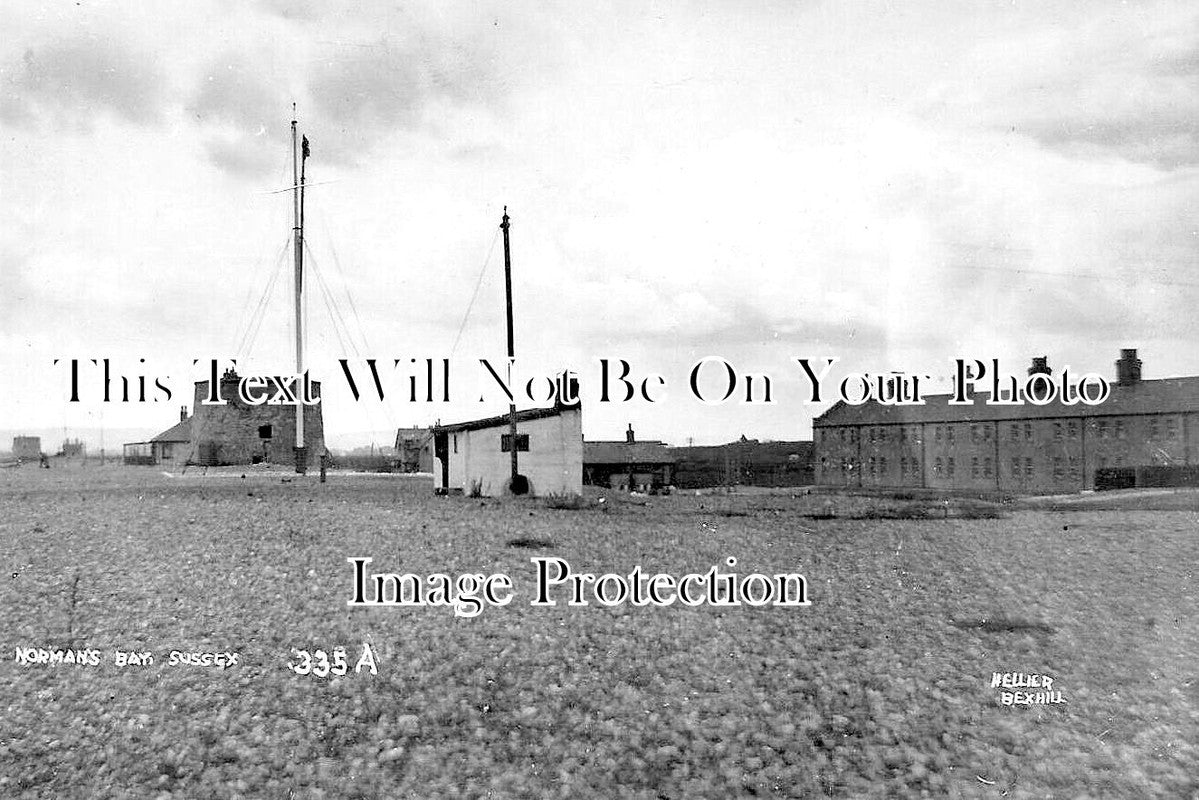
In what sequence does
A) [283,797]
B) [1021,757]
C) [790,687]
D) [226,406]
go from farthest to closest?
[226,406]
[790,687]
[1021,757]
[283,797]

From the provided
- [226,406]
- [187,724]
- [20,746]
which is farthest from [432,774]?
[226,406]

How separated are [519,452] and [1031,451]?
29.1 m

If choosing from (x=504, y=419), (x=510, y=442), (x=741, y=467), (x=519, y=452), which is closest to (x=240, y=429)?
(x=510, y=442)

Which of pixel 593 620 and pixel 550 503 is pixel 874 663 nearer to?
pixel 593 620

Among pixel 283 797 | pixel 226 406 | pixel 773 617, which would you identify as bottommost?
pixel 283 797

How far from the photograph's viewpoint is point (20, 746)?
539 centimetres

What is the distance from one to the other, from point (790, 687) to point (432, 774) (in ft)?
8.90

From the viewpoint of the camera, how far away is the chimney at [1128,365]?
8000 millimetres

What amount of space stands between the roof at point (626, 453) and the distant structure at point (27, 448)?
20.8 feet

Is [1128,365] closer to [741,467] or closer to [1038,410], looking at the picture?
[741,467]

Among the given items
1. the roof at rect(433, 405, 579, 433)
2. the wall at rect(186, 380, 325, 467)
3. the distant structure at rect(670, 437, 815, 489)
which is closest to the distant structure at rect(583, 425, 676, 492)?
the distant structure at rect(670, 437, 815, 489)

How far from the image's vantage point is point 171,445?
46.6 ft

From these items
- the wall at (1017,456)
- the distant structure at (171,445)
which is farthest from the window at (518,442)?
the wall at (1017,456)

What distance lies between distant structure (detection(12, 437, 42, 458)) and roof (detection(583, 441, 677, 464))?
20.8 feet
